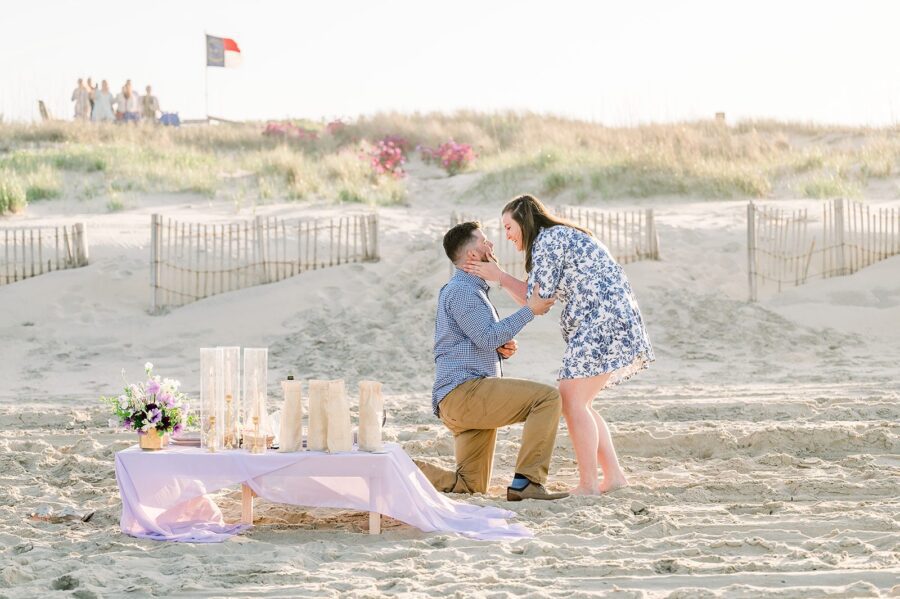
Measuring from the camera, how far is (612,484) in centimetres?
679

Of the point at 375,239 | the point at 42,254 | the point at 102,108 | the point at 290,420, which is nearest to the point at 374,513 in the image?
the point at 290,420

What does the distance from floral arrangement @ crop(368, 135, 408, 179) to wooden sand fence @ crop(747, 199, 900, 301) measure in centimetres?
840

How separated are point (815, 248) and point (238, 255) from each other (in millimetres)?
7113

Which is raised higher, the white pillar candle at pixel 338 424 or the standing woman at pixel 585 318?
the standing woman at pixel 585 318

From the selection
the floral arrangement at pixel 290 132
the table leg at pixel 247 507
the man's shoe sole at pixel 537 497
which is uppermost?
the floral arrangement at pixel 290 132

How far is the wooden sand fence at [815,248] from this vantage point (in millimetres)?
15992

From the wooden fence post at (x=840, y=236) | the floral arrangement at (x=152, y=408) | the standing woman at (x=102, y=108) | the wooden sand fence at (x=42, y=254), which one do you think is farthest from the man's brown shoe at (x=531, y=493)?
the standing woman at (x=102, y=108)

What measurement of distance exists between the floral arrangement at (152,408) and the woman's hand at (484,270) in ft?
5.06

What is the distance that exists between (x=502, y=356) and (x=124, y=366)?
7.51 m

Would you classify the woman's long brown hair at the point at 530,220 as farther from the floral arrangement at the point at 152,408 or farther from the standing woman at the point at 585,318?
the floral arrangement at the point at 152,408

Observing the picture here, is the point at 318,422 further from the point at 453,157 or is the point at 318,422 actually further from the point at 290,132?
the point at 290,132

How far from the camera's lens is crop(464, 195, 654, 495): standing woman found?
6570 millimetres

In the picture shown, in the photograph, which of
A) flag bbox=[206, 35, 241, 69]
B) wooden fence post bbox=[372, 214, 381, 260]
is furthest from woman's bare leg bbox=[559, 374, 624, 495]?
flag bbox=[206, 35, 241, 69]

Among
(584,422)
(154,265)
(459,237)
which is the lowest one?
(584,422)
